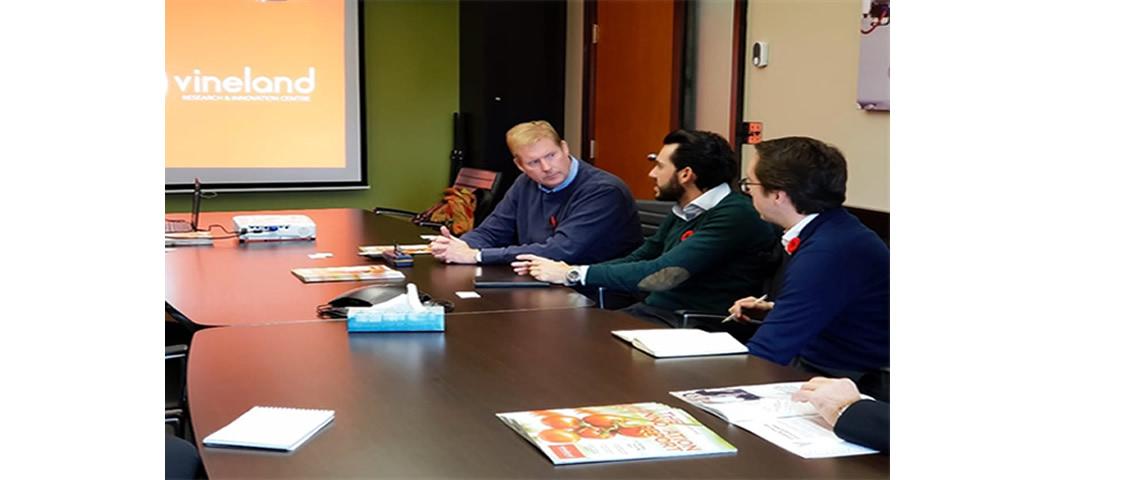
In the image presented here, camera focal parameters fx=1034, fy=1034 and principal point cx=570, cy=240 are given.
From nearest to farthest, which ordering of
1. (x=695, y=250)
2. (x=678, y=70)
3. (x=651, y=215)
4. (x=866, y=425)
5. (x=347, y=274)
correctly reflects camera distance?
(x=866, y=425)
(x=347, y=274)
(x=695, y=250)
(x=651, y=215)
(x=678, y=70)

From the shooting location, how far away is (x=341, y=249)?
12.8ft

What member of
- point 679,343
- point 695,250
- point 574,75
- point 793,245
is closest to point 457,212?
point 574,75

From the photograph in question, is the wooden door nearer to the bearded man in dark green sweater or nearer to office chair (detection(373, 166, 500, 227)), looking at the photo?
office chair (detection(373, 166, 500, 227))

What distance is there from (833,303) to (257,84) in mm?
6005

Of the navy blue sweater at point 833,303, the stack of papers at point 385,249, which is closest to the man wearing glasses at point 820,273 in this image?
the navy blue sweater at point 833,303

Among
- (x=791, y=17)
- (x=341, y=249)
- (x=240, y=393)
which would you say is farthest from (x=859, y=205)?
(x=240, y=393)

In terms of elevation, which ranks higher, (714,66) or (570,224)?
(714,66)

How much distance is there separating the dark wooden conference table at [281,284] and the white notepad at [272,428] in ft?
2.92

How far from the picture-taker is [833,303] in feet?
8.11

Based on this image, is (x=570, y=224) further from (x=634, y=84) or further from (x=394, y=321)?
(x=634, y=84)

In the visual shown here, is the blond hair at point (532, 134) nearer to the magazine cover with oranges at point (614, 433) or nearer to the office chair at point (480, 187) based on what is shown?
the office chair at point (480, 187)

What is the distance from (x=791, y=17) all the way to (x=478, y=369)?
3493mm

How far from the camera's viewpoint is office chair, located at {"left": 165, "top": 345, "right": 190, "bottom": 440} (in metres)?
2.02

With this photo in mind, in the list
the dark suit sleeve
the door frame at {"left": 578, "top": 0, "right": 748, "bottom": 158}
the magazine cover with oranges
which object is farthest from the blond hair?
the dark suit sleeve
